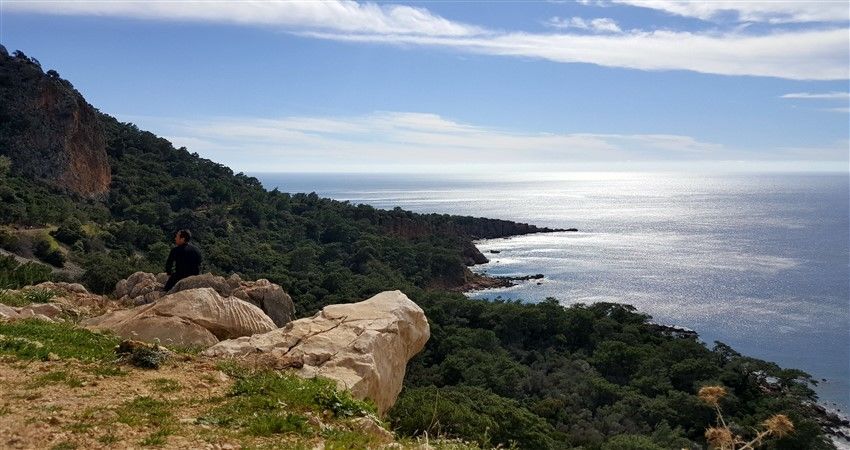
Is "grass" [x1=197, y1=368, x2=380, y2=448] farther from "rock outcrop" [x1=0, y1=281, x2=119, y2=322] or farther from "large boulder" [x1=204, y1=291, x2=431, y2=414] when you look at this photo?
"rock outcrop" [x1=0, y1=281, x2=119, y2=322]

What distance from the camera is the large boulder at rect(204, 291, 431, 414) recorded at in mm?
8594

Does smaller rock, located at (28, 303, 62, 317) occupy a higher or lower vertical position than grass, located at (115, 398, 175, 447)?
lower

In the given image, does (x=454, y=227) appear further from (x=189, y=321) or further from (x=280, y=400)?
(x=280, y=400)

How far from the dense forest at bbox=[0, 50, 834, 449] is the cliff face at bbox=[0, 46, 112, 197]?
0.86 metres

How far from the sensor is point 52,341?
8.62 m

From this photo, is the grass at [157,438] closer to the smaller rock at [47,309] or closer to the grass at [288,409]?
the grass at [288,409]

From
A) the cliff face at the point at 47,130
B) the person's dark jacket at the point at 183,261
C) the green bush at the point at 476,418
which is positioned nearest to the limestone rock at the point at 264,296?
the person's dark jacket at the point at 183,261

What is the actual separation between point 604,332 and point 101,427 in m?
37.2

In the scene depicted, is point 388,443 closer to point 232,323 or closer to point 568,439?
point 232,323

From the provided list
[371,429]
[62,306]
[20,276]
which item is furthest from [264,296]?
[20,276]

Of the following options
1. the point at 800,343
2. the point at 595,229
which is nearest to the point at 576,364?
the point at 800,343

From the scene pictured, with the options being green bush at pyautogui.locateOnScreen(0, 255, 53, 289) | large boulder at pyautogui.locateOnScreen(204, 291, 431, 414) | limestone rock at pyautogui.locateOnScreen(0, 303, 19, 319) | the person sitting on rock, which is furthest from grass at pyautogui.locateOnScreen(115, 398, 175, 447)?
green bush at pyautogui.locateOnScreen(0, 255, 53, 289)

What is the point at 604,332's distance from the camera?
130ft

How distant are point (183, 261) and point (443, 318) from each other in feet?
94.3
